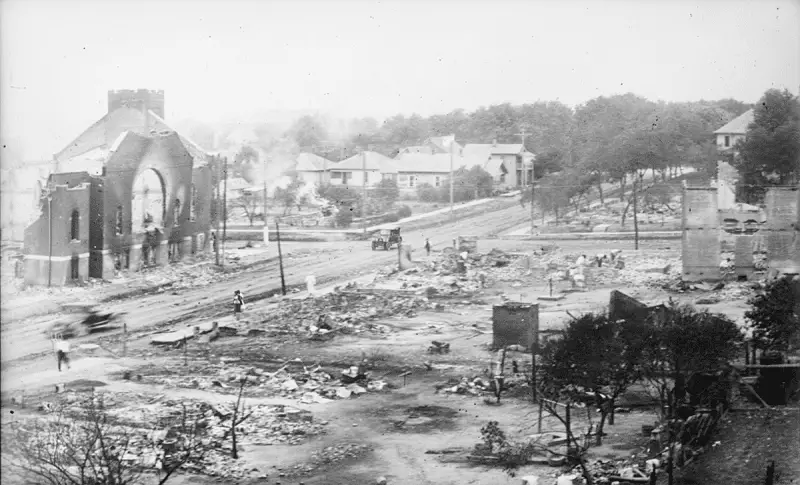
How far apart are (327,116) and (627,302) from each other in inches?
204

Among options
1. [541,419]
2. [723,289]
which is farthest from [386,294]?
[723,289]

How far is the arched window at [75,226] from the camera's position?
14.5 m

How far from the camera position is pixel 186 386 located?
14.1 meters

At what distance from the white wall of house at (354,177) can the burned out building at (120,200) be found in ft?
6.61

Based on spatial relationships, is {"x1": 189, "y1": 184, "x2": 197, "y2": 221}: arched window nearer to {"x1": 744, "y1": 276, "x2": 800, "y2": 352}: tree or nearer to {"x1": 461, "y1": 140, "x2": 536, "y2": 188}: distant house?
{"x1": 461, "y1": 140, "x2": 536, "y2": 188}: distant house

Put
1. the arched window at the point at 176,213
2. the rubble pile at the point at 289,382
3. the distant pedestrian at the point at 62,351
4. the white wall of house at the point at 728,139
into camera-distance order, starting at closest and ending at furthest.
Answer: the distant pedestrian at the point at 62,351 → the rubble pile at the point at 289,382 → the arched window at the point at 176,213 → the white wall of house at the point at 728,139

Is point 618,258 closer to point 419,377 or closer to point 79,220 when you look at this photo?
point 419,377

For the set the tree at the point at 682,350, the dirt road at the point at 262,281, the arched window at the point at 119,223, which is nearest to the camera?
the tree at the point at 682,350

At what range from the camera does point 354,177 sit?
16.7 meters

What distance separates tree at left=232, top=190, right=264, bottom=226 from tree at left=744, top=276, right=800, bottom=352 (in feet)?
24.4

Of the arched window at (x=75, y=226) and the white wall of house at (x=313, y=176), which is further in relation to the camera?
the white wall of house at (x=313, y=176)

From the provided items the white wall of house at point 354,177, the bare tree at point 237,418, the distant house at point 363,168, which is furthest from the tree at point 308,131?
the bare tree at point 237,418

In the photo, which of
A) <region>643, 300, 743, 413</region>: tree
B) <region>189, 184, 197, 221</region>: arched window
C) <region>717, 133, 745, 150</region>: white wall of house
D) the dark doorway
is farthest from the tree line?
<region>643, 300, 743, 413</region>: tree

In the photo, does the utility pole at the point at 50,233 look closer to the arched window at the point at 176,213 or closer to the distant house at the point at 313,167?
the arched window at the point at 176,213
